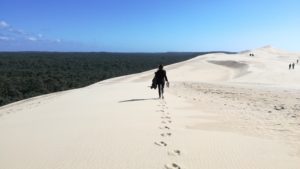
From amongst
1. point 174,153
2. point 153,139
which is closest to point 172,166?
point 174,153

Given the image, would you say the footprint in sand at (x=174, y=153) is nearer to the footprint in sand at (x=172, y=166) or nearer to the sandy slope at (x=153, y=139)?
the sandy slope at (x=153, y=139)

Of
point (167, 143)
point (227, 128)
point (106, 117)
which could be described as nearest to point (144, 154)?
point (167, 143)

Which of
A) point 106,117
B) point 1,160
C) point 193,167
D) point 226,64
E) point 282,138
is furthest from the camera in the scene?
point 226,64

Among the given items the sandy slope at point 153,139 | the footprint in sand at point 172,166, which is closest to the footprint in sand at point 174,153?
the sandy slope at point 153,139

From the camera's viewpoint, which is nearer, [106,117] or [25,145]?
[25,145]

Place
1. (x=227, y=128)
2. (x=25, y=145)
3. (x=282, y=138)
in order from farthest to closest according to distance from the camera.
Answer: (x=227, y=128) < (x=282, y=138) < (x=25, y=145)

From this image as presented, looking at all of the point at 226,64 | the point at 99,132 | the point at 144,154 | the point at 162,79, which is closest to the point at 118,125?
the point at 99,132

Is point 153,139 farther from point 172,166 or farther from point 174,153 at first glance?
point 172,166

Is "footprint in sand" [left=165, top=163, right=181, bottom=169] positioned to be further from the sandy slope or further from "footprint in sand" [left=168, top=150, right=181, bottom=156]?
"footprint in sand" [left=168, top=150, right=181, bottom=156]

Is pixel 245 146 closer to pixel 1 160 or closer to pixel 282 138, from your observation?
pixel 282 138

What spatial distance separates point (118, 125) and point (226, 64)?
45917 millimetres

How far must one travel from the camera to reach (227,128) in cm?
918

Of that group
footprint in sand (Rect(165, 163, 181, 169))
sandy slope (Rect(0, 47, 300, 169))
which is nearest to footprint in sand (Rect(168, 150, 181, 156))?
sandy slope (Rect(0, 47, 300, 169))

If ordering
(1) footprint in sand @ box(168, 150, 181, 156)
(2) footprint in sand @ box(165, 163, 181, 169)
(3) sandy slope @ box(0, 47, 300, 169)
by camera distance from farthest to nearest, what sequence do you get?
(1) footprint in sand @ box(168, 150, 181, 156) < (3) sandy slope @ box(0, 47, 300, 169) < (2) footprint in sand @ box(165, 163, 181, 169)
